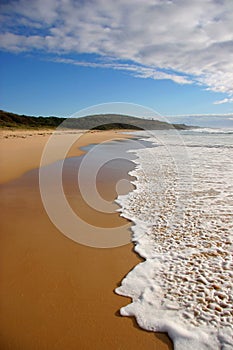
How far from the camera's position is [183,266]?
134 inches

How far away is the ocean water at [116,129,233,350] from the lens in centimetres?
247

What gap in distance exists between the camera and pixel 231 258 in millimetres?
3555

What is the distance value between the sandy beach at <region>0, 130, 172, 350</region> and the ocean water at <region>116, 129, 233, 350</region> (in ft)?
0.58

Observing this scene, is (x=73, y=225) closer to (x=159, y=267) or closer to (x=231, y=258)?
(x=159, y=267)

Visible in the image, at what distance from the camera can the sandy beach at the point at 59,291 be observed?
2.30 m

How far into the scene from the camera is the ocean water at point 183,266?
97.3 inches

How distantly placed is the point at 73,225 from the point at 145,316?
231 cm

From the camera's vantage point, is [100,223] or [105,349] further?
[100,223]

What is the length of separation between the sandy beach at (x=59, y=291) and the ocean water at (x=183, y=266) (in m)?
0.18

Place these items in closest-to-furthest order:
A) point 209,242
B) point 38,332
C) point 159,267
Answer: point 38,332, point 159,267, point 209,242

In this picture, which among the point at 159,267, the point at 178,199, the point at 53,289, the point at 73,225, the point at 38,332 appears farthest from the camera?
the point at 178,199

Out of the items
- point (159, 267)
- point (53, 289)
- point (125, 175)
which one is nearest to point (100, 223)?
point (159, 267)

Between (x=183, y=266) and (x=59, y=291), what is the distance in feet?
5.01

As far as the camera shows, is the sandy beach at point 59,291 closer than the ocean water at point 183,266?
Yes
